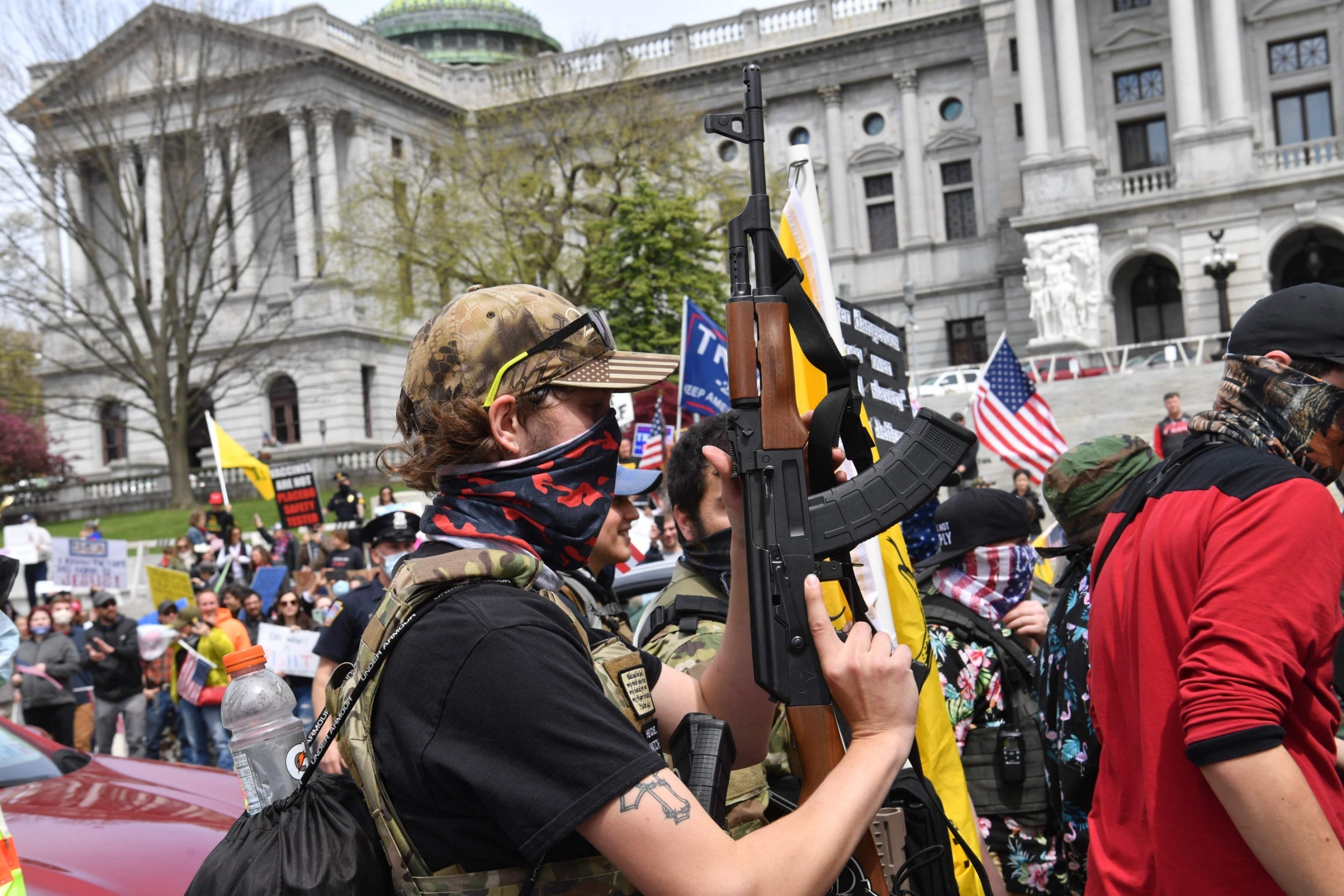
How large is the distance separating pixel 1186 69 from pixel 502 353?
143 feet

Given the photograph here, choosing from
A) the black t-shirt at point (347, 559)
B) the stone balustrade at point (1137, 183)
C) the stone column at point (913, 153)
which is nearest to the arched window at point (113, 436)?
the stone column at point (913, 153)

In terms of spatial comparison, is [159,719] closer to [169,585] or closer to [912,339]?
[169,585]

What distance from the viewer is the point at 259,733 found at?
93.0 inches

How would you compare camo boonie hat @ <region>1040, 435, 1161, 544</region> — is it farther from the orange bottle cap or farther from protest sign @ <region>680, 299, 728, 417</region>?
protest sign @ <region>680, 299, 728, 417</region>

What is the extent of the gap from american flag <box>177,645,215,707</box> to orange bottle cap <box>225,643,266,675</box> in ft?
26.4

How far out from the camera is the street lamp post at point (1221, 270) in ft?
121

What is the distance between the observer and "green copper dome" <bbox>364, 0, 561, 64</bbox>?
61.4m

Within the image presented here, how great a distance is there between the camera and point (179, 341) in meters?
37.7

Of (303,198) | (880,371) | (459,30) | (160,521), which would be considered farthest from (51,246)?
(880,371)

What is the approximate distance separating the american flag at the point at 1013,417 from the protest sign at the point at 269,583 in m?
8.40

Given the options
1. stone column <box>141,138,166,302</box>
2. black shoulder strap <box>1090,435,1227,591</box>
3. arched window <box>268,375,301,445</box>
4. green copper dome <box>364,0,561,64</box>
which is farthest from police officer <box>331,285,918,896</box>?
green copper dome <box>364,0,561,64</box>

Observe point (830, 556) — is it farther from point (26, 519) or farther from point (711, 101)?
point (711, 101)

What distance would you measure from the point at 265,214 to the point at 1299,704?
2002 inches

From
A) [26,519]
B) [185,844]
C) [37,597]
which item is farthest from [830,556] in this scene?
[26,519]
